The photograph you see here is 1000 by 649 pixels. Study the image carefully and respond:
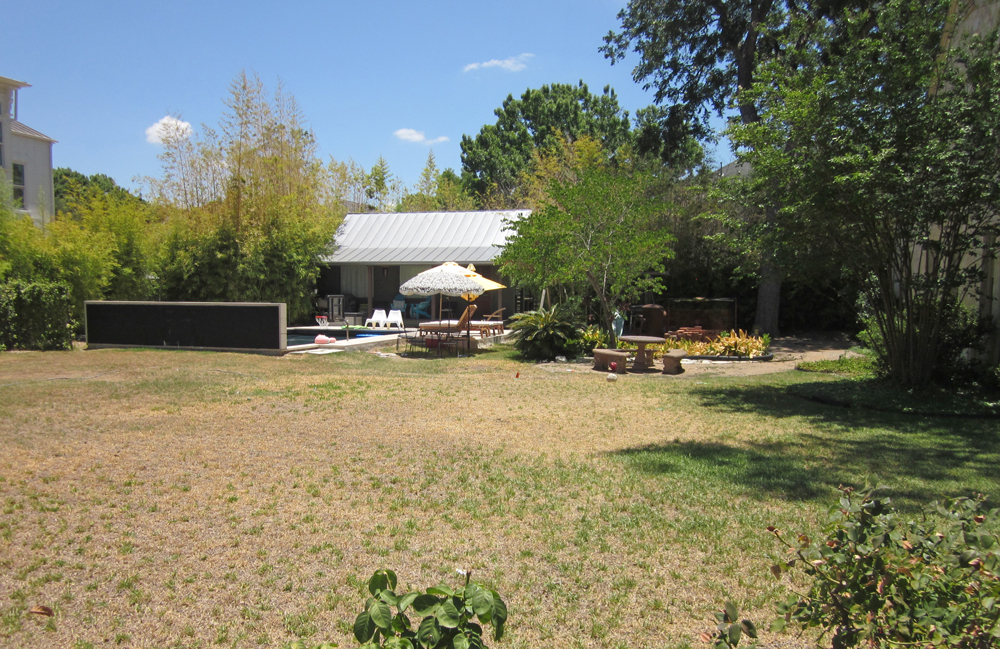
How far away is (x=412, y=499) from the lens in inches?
197

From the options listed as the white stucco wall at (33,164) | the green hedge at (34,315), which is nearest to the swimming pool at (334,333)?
the green hedge at (34,315)

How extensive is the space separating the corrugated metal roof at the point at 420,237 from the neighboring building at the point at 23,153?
36.0 ft

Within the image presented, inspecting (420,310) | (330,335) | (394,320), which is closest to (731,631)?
(330,335)

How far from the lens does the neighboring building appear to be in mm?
24094

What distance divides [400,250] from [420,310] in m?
2.64

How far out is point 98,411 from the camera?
26.1 feet

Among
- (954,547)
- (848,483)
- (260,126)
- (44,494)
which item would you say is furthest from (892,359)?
(260,126)

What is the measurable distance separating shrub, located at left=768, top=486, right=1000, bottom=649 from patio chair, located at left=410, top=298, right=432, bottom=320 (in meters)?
21.0

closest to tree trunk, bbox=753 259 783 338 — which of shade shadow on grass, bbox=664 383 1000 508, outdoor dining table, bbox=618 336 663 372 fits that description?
outdoor dining table, bbox=618 336 663 372

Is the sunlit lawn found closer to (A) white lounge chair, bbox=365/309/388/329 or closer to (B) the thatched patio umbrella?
(B) the thatched patio umbrella

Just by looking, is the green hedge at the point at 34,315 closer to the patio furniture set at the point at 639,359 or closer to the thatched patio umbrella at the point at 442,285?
the thatched patio umbrella at the point at 442,285

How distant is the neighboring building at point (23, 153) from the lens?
24.1 meters

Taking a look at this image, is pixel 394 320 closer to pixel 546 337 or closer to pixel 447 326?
pixel 447 326

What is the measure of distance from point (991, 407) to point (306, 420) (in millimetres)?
8467
